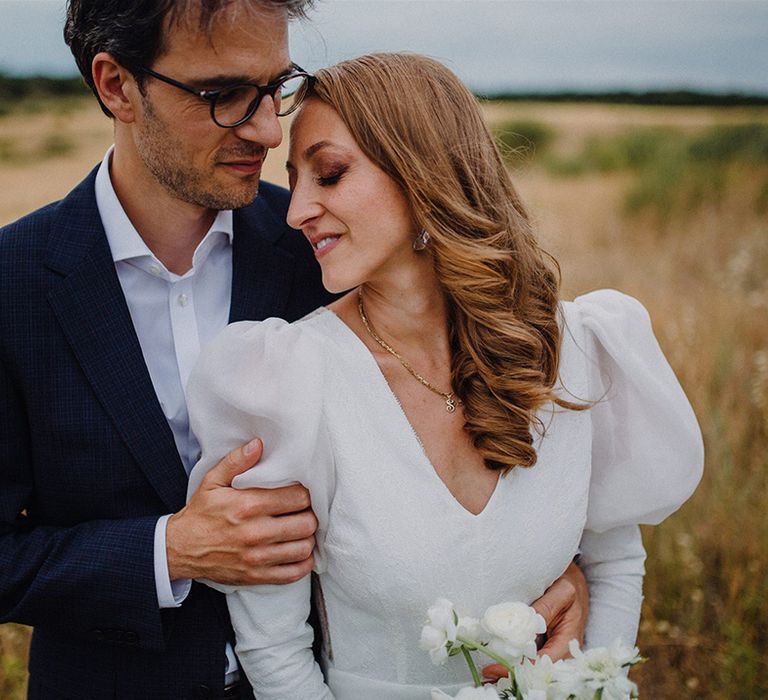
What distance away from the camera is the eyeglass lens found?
1.90 meters

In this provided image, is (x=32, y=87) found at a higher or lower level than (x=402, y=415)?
lower

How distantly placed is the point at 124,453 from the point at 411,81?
1.09m

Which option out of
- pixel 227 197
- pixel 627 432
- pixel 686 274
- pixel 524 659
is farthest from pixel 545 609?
pixel 686 274

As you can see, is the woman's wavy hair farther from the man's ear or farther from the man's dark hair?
the man's ear

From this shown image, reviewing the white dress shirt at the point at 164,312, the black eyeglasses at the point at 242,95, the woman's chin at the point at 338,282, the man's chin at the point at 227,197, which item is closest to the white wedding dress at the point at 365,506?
the woman's chin at the point at 338,282

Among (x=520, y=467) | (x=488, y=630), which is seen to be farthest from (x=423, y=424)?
(x=488, y=630)

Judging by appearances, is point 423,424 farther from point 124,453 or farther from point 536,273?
point 124,453

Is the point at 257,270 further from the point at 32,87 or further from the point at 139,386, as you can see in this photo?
the point at 32,87

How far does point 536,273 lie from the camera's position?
2102 mm

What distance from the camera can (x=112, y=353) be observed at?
1869 millimetres

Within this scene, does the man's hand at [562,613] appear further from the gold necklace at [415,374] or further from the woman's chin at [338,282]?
the woman's chin at [338,282]

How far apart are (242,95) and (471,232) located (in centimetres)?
64

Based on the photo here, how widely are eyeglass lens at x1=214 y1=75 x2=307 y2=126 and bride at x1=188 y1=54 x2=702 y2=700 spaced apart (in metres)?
0.07

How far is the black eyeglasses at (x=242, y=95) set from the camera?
1892 millimetres
